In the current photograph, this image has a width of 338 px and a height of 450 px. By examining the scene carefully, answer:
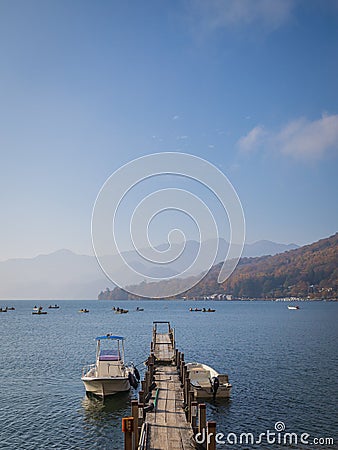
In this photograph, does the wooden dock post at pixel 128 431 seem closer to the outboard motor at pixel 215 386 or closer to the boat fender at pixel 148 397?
the boat fender at pixel 148 397

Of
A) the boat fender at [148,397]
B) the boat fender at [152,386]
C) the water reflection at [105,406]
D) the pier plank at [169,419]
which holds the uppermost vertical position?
the boat fender at [152,386]

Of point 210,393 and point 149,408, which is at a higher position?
point 149,408

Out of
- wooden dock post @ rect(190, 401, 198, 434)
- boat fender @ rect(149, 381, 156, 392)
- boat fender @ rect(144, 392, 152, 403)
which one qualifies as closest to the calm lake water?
boat fender @ rect(144, 392, 152, 403)

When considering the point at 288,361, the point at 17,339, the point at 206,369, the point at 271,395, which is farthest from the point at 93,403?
the point at 17,339

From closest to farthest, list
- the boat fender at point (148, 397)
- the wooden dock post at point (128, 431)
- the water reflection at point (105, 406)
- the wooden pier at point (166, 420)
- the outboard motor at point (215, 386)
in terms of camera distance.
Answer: the wooden dock post at point (128, 431) → the wooden pier at point (166, 420) → the boat fender at point (148, 397) → the water reflection at point (105, 406) → the outboard motor at point (215, 386)

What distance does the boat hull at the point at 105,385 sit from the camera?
3438 cm

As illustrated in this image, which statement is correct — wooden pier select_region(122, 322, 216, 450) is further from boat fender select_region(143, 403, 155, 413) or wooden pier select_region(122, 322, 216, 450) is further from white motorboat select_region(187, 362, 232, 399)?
white motorboat select_region(187, 362, 232, 399)

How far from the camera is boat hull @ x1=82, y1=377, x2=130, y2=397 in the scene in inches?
1353

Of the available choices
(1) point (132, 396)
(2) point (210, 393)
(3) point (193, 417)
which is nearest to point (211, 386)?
(2) point (210, 393)

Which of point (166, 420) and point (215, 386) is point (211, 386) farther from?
point (166, 420)

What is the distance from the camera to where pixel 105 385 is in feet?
113

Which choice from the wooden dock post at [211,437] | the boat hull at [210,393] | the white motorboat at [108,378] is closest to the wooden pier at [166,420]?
the wooden dock post at [211,437]

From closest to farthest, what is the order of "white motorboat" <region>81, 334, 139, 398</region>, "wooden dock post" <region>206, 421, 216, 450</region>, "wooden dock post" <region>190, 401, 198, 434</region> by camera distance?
"wooden dock post" <region>206, 421, 216, 450</region> < "wooden dock post" <region>190, 401, 198, 434</region> < "white motorboat" <region>81, 334, 139, 398</region>

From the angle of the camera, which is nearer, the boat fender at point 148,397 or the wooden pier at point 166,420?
the wooden pier at point 166,420
